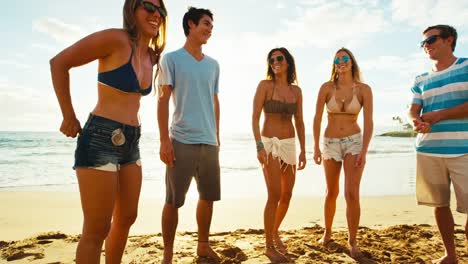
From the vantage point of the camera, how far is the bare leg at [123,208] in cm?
248

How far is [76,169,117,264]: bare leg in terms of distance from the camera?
2.17m

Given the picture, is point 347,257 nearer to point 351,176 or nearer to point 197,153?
point 351,176

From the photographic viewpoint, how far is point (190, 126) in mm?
3668

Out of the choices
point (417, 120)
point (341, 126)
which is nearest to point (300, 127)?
point (341, 126)

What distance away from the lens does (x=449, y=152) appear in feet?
11.7

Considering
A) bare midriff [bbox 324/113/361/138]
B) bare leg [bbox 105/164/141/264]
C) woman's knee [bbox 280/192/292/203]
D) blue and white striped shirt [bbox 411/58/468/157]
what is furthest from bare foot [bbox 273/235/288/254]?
bare leg [bbox 105/164/141/264]

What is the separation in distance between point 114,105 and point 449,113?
318 cm

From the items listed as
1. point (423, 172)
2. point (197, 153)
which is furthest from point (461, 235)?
point (197, 153)

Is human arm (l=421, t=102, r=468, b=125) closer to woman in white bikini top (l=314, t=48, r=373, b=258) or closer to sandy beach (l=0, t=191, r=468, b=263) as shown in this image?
woman in white bikini top (l=314, t=48, r=373, b=258)

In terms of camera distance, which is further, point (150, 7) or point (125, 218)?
point (125, 218)

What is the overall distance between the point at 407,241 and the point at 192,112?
3239 millimetres

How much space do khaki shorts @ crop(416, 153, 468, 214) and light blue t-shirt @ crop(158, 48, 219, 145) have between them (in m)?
2.34

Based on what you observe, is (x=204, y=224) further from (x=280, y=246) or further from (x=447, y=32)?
(x=447, y=32)

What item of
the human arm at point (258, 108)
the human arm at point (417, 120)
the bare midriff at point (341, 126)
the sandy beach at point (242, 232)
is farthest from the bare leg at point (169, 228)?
the human arm at point (417, 120)
